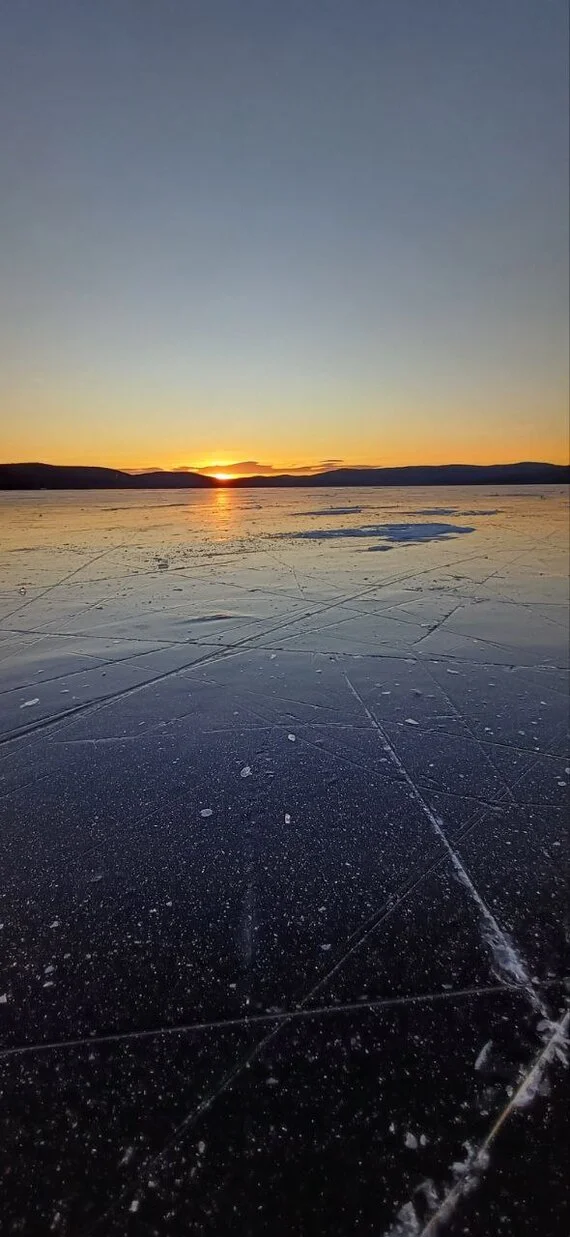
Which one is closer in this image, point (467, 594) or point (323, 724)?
point (323, 724)

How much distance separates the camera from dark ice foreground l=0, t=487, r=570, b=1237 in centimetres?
107

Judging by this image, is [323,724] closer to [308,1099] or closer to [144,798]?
[144,798]

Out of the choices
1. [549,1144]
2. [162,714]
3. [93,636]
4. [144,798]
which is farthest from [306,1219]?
[93,636]

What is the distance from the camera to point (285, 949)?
1588mm

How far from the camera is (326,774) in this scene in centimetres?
255

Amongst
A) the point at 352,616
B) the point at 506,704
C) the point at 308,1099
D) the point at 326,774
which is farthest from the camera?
the point at 352,616

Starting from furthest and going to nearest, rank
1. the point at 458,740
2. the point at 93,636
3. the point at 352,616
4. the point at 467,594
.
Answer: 1. the point at 467,594
2. the point at 352,616
3. the point at 93,636
4. the point at 458,740

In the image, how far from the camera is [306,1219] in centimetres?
102

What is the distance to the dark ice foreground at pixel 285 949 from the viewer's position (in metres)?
1.07

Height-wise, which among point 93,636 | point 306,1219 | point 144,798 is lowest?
point 306,1219

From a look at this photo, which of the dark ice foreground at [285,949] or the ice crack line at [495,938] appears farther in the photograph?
the ice crack line at [495,938]

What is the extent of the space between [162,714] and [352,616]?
9.12 ft

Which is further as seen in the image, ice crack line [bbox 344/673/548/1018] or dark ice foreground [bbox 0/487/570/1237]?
ice crack line [bbox 344/673/548/1018]

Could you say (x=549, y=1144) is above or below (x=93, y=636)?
below
